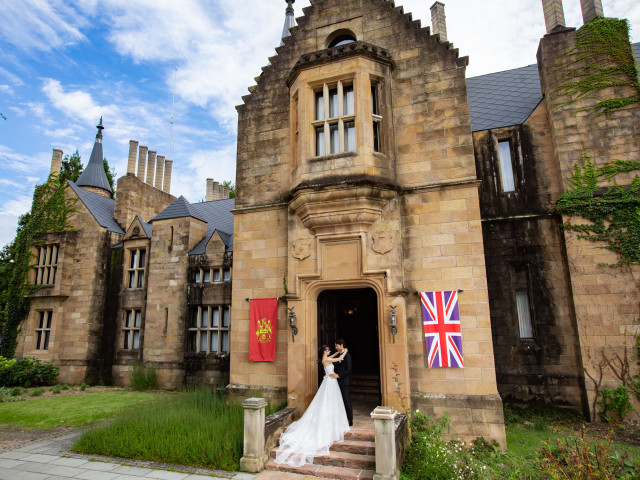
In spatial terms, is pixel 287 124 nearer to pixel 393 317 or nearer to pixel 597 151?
pixel 393 317

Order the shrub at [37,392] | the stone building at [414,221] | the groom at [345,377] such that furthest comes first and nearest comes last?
the shrub at [37,392], the stone building at [414,221], the groom at [345,377]

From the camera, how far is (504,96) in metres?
15.4

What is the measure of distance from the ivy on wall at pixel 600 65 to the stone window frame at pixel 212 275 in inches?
533

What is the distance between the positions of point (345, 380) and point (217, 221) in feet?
45.0

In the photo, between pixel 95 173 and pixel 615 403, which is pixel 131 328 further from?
pixel 615 403

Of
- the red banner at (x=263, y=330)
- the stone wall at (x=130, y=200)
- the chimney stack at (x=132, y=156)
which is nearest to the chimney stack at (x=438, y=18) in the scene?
the red banner at (x=263, y=330)

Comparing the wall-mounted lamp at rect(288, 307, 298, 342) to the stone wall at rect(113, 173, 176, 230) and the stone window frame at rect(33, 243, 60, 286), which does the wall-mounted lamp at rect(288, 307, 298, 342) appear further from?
the stone window frame at rect(33, 243, 60, 286)

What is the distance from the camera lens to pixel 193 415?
8.86 meters

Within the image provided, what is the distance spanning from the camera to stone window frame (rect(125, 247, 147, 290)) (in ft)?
60.6

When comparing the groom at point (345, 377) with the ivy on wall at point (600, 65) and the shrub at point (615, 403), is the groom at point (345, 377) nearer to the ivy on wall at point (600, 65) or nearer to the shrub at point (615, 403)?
the shrub at point (615, 403)

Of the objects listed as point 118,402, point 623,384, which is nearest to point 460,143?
point 623,384

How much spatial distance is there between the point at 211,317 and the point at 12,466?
29.2ft

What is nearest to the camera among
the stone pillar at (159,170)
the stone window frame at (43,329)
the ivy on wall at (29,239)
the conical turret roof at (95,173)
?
the stone window frame at (43,329)

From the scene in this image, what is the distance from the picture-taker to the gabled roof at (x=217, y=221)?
17.2 m
